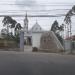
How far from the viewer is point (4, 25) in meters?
81.1

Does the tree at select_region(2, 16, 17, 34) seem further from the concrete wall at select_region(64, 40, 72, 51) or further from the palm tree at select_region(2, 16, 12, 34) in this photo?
the concrete wall at select_region(64, 40, 72, 51)

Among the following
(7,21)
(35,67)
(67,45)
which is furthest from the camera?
(7,21)

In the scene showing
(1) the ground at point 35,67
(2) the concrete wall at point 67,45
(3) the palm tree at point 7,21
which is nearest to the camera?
(1) the ground at point 35,67

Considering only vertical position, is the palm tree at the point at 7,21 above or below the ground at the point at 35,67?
above

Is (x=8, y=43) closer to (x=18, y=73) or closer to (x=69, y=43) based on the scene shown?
(x=69, y=43)

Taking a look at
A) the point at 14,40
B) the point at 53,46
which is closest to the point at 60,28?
the point at 14,40

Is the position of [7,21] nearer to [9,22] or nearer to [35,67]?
[9,22]

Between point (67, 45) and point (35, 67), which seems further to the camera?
point (67, 45)

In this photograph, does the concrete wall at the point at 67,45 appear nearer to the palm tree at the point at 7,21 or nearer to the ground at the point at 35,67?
the ground at the point at 35,67

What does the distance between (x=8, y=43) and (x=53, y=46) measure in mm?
11665

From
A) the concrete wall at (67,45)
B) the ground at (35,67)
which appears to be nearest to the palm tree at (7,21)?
the concrete wall at (67,45)

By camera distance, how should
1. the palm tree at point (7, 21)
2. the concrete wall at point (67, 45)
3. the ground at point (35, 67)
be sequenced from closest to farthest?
the ground at point (35, 67), the concrete wall at point (67, 45), the palm tree at point (7, 21)

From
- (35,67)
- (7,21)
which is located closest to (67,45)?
(35,67)

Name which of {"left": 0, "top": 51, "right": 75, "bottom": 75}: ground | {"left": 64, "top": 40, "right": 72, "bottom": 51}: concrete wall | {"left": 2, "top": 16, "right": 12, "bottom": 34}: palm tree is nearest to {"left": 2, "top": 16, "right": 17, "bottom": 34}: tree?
{"left": 2, "top": 16, "right": 12, "bottom": 34}: palm tree
